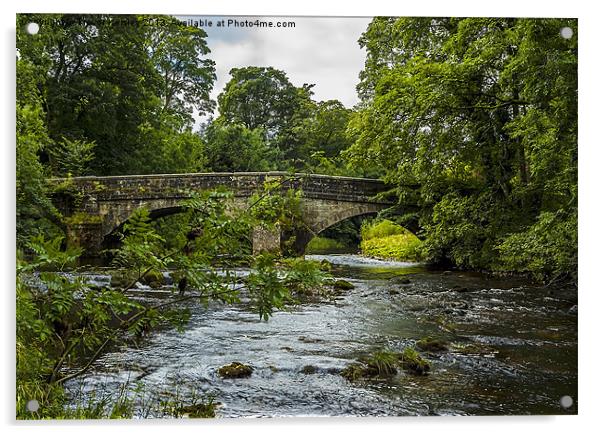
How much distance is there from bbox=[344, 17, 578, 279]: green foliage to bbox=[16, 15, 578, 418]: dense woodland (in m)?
0.02

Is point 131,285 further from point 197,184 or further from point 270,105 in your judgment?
point 270,105

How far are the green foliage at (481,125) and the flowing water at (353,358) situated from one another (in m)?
0.70

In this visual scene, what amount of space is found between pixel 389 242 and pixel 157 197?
2880 mm

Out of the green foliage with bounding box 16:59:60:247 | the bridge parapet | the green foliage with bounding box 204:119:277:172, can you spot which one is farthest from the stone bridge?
the green foliage with bounding box 16:59:60:247

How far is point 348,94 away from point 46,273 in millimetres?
2359

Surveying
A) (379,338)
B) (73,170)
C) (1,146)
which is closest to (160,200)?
(73,170)

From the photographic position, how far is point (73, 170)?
4668 mm

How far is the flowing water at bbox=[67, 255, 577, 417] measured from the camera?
3777 mm

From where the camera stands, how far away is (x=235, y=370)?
404 cm

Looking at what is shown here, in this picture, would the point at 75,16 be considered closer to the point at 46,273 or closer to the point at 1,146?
the point at 1,146

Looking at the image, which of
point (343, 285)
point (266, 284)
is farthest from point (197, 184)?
point (343, 285)

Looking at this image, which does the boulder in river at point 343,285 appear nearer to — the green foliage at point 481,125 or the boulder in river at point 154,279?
the green foliage at point 481,125

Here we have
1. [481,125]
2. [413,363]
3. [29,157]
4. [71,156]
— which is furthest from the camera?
[481,125]

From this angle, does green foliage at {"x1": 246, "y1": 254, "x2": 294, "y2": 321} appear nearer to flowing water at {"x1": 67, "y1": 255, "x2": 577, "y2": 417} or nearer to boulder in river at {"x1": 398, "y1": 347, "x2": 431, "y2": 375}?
flowing water at {"x1": 67, "y1": 255, "x2": 577, "y2": 417}
